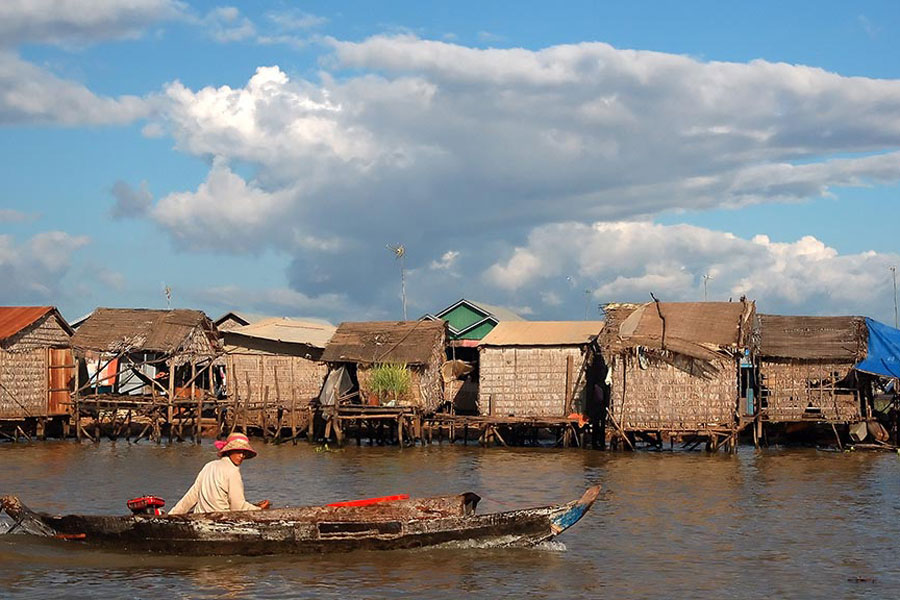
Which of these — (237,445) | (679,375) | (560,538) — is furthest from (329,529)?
(679,375)

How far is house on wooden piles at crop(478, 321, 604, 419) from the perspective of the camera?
29.0 metres

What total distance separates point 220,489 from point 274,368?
20.2m

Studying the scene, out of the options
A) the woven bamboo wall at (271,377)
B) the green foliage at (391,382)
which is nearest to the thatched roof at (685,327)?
the green foliage at (391,382)

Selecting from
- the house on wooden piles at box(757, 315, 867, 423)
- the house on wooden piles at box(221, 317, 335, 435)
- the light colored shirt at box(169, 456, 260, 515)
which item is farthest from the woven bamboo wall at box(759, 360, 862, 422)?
the light colored shirt at box(169, 456, 260, 515)

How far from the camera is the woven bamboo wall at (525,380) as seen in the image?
29.1 meters

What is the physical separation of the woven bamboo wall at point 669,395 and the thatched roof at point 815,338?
94.2 inches

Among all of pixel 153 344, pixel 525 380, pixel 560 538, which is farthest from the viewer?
pixel 153 344

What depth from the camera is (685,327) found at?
1069 inches

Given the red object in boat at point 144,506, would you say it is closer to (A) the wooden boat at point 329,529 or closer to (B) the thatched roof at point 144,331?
(A) the wooden boat at point 329,529

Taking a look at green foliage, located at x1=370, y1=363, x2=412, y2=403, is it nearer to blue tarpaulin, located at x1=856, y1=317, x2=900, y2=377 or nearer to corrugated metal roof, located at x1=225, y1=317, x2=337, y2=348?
corrugated metal roof, located at x1=225, y1=317, x2=337, y2=348

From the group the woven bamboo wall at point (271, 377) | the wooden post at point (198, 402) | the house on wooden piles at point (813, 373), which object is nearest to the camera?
the house on wooden piles at point (813, 373)

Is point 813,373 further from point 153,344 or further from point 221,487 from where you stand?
point 221,487

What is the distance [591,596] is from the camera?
1139 cm

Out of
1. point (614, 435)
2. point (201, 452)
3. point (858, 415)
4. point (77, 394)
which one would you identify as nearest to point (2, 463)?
point (201, 452)
